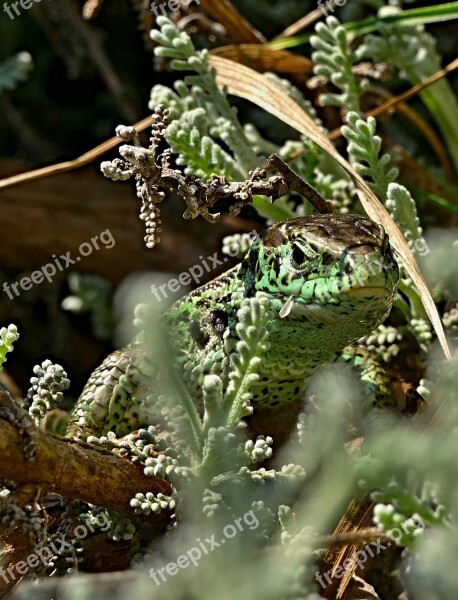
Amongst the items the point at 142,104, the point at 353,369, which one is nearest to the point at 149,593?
the point at 353,369

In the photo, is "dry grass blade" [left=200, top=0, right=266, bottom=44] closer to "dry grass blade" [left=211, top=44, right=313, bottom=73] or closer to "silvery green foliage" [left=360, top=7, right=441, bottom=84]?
"dry grass blade" [left=211, top=44, right=313, bottom=73]
